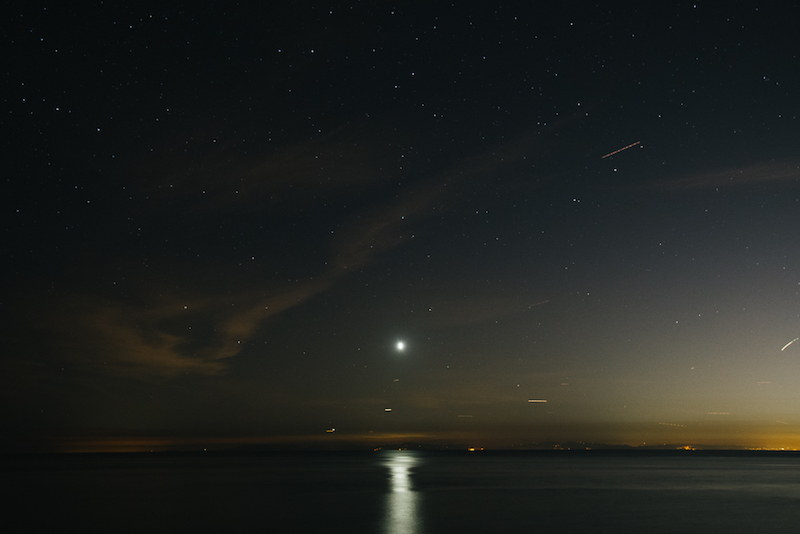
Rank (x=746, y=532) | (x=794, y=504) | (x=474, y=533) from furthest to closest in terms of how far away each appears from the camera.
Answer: (x=794, y=504) < (x=746, y=532) < (x=474, y=533)

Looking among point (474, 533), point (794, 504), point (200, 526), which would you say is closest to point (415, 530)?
point (474, 533)

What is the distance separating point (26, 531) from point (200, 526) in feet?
21.4

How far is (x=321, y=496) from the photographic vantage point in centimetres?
3709

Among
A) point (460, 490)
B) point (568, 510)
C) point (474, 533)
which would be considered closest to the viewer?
point (474, 533)

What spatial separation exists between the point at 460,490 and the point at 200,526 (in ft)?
71.8

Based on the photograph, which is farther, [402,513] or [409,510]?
[409,510]

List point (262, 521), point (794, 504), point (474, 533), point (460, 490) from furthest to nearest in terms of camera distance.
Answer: point (460, 490), point (794, 504), point (262, 521), point (474, 533)

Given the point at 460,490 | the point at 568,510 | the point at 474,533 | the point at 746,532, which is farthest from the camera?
the point at 460,490

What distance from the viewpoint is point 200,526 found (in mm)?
23266

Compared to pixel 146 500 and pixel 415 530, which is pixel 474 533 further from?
pixel 146 500

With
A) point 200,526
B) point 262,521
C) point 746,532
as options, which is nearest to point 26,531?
point 200,526

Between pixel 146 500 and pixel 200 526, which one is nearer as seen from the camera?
pixel 200 526

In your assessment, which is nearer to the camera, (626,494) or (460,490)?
(626,494)

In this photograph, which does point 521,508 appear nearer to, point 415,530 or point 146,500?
point 415,530
